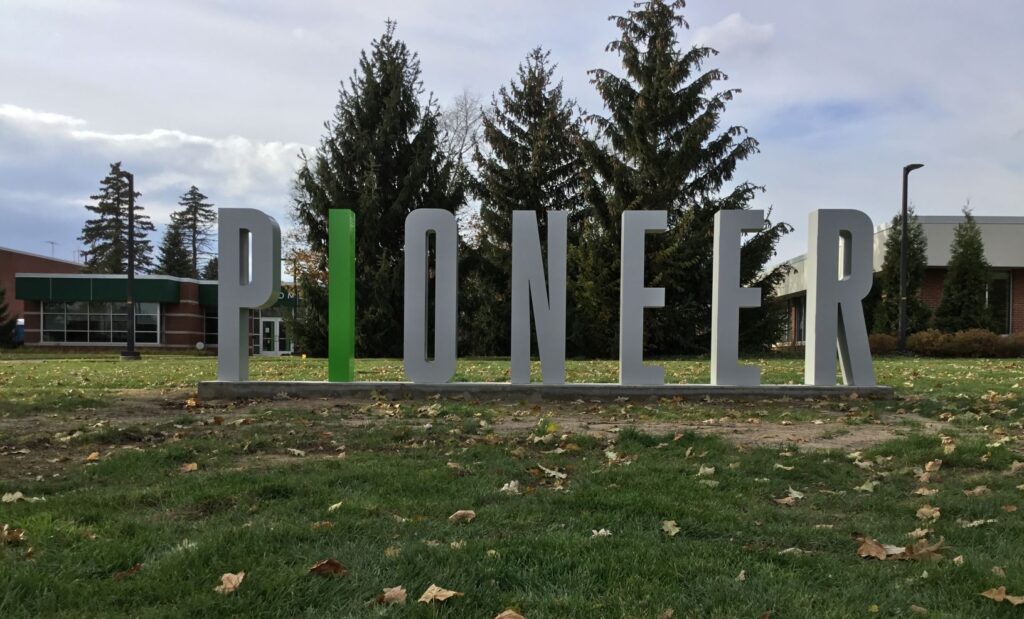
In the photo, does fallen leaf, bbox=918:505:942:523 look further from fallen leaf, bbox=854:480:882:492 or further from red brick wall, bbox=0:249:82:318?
red brick wall, bbox=0:249:82:318

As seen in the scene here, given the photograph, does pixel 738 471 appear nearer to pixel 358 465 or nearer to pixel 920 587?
pixel 920 587

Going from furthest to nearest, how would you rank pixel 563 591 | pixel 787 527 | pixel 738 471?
pixel 738 471 < pixel 787 527 < pixel 563 591

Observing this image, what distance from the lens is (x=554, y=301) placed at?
9.62 m

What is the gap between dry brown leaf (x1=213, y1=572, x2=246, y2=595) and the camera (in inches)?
110

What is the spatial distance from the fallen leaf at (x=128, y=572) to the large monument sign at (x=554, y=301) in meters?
6.56

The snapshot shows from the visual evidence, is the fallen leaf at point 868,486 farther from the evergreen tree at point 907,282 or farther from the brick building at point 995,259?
the brick building at point 995,259

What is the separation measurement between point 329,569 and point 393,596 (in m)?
0.41

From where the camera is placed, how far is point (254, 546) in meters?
3.28

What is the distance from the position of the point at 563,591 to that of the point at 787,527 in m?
1.52

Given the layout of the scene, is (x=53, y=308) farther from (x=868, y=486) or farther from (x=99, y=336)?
(x=868, y=486)

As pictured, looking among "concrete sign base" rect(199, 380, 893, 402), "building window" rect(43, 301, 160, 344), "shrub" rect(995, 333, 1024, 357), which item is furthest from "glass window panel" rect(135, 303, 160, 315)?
"shrub" rect(995, 333, 1024, 357)

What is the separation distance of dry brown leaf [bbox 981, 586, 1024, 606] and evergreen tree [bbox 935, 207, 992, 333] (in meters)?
27.8

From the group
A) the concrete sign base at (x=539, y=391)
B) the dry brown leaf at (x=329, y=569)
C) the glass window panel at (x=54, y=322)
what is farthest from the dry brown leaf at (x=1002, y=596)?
the glass window panel at (x=54, y=322)

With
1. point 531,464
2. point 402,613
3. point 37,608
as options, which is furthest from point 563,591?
point 531,464
